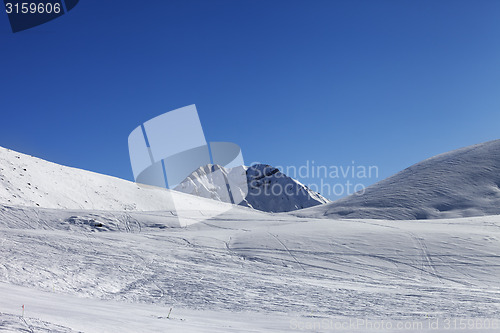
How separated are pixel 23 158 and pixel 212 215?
743 inches

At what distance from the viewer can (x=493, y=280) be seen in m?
14.9

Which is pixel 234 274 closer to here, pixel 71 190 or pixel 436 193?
pixel 71 190

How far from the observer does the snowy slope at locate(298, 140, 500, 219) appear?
3728cm

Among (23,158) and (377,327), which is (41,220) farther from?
(377,327)

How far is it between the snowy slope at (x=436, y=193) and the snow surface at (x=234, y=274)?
1198cm

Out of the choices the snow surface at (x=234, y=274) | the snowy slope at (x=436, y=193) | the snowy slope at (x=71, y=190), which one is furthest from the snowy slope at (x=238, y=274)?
the snowy slope at (x=436, y=193)

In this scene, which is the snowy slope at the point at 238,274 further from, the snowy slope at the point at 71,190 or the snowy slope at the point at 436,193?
the snowy slope at the point at 436,193

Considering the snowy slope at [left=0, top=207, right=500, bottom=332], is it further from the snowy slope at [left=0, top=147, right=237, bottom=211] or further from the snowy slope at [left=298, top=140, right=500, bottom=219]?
the snowy slope at [left=298, top=140, right=500, bottom=219]

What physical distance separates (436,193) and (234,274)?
1323 inches

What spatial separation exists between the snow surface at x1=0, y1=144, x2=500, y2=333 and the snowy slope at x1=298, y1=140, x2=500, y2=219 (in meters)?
12.0

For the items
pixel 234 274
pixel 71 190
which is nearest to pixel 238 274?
pixel 234 274

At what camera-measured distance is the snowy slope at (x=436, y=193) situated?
37281mm

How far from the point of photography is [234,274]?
45.1 feet

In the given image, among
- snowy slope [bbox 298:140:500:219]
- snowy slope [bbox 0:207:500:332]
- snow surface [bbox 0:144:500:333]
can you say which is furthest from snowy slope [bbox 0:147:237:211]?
snowy slope [bbox 298:140:500:219]
